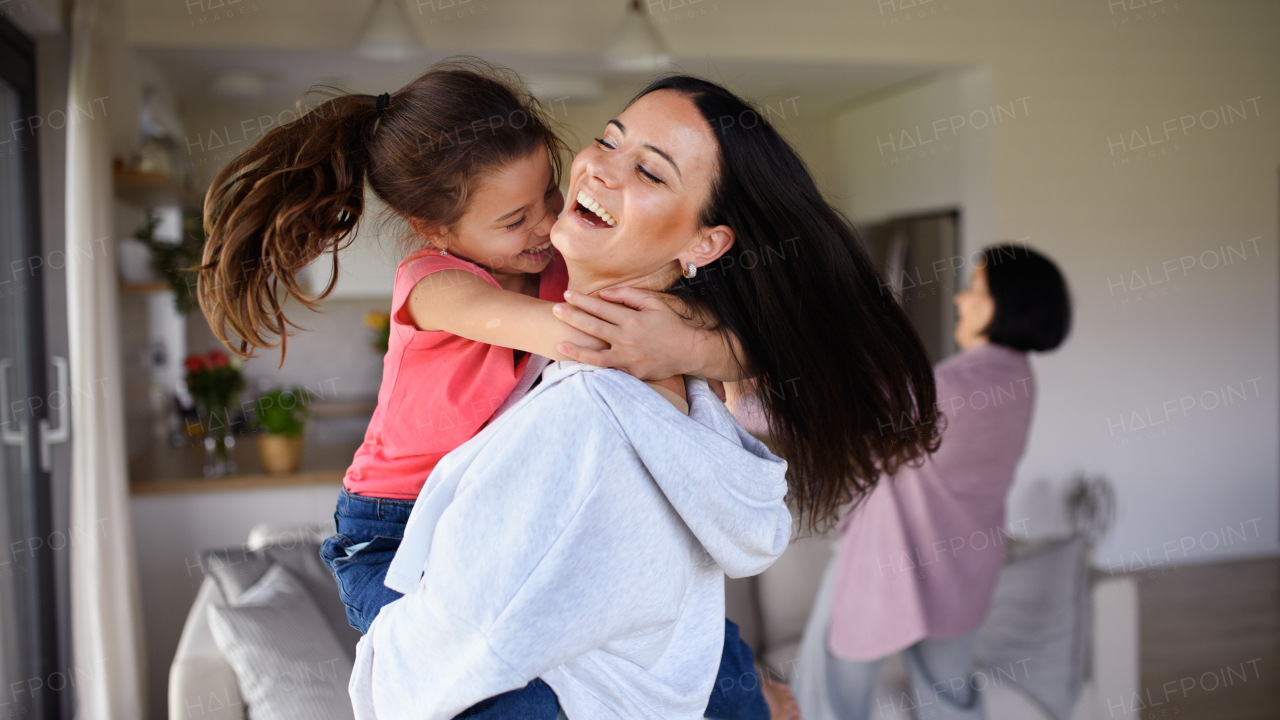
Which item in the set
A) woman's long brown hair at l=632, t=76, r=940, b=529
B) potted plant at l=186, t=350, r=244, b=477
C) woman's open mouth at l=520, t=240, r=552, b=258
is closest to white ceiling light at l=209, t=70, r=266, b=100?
potted plant at l=186, t=350, r=244, b=477

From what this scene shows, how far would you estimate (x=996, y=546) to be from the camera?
2.39 m

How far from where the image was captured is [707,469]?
32.8 inches

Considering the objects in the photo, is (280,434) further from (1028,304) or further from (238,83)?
(1028,304)

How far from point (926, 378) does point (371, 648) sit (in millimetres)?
711

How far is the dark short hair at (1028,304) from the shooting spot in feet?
7.73

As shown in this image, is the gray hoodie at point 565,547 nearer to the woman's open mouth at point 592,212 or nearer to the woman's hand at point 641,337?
the woman's hand at point 641,337

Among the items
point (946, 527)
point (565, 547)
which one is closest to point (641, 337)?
point (565, 547)

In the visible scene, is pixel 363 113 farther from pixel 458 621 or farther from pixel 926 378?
pixel 926 378

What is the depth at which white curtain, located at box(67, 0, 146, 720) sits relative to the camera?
264cm

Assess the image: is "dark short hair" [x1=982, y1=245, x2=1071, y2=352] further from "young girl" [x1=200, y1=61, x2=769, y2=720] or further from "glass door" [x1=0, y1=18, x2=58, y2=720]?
"glass door" [x1=0, y1=18, x2=58, y2=720]

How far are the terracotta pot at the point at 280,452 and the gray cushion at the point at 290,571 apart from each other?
2.73ft

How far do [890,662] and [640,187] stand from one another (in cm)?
223

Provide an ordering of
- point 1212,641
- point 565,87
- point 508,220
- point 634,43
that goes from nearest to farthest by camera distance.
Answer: point 508,220, point 634,43, point 1212,641, point 565,87

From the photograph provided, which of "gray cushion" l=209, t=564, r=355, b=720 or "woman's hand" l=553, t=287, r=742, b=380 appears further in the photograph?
"gray cushion" l=209, t=564, r=355, b=720
